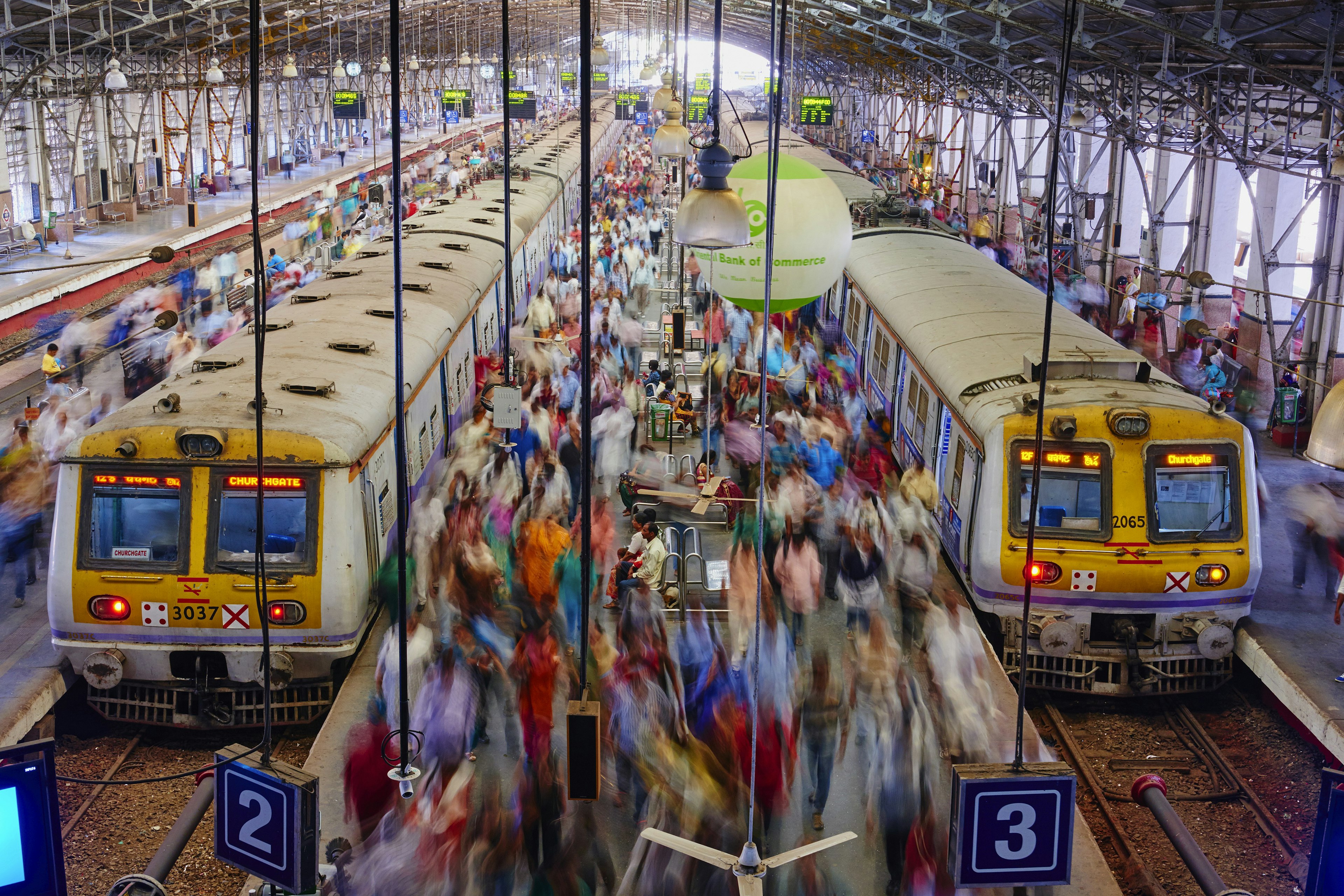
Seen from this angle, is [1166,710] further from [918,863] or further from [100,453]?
[100,453]

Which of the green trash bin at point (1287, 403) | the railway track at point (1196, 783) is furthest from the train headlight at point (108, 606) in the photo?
the green trash bin at point (1287, 403)

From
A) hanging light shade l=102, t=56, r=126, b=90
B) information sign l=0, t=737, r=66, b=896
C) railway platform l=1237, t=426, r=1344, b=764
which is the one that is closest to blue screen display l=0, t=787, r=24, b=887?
information sign l=0, t=737, r=66, b=896

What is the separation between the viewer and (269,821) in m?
5.38

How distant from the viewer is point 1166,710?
35.4ft

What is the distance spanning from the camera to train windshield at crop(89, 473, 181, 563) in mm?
9305

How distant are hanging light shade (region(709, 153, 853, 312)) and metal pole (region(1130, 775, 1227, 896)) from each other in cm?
334

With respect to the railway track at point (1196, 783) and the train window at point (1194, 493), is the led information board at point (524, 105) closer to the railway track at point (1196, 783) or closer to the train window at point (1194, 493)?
the train window at point (1194, 493)

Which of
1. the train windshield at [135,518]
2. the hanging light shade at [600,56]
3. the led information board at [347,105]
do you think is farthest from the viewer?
the led information board at [347,105]

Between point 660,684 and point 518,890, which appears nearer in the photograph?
point 518,890

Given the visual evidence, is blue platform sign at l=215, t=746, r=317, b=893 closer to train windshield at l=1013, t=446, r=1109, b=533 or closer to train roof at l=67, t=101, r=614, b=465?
train roof at l=67, t=101, r=614, b=465

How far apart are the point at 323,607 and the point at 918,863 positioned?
4631mm

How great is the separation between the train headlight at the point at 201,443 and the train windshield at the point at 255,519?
238 mm

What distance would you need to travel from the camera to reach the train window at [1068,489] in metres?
10.2

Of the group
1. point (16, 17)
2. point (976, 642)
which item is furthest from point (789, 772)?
point (16, 17)
